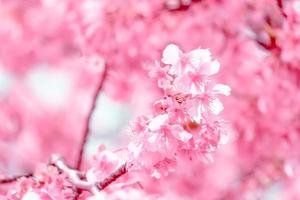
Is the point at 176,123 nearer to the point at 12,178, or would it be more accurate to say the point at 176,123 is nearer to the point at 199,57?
the point at 199,57

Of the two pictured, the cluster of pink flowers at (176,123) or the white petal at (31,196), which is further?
the white petal at (31,196)

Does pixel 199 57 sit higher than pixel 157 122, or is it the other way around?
pixel 199 57

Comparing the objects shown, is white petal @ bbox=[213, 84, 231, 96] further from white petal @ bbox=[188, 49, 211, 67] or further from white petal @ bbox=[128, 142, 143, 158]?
white petal @ bbox=[128, 142, 143, 158]

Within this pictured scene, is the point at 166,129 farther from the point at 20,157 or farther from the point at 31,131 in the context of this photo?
the point at 31,131

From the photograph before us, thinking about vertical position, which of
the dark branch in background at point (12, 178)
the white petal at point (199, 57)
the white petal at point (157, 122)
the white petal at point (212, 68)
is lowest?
the white petal at point (157, 122)

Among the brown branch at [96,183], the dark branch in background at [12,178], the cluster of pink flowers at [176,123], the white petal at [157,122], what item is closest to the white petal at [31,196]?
the cluster of pink flowers at [176,123]

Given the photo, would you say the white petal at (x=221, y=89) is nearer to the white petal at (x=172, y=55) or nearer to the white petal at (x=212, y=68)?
the white petal at (x=212, y=68)

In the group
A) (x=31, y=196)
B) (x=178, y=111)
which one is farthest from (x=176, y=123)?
(x=31, y=196)

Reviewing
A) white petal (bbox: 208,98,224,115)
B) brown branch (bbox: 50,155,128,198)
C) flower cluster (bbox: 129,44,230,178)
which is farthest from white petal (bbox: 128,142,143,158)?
white petal (bbox: 208,98,224,115)
